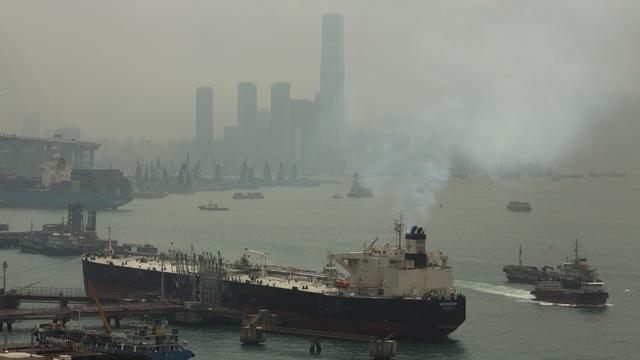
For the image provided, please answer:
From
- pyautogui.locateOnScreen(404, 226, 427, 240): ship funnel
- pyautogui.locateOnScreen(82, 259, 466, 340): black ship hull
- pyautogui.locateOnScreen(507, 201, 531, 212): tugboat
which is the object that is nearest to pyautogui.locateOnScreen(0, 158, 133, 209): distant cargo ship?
pyautogui.locateOnScreen(507, 201, 531, 212): tugboat

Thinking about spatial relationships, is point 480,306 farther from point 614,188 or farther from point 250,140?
point 250,140

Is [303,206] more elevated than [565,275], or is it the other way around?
[303,206]

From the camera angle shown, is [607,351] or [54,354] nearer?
[54,354]

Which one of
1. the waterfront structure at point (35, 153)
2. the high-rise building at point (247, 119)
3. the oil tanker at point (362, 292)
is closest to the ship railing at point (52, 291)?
the oil tanker at point (362, 292)

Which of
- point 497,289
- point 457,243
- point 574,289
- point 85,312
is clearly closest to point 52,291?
point 85,312

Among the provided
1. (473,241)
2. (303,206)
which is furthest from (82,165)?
(473,241)

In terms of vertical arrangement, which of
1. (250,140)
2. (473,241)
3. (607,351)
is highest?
(250,140)
